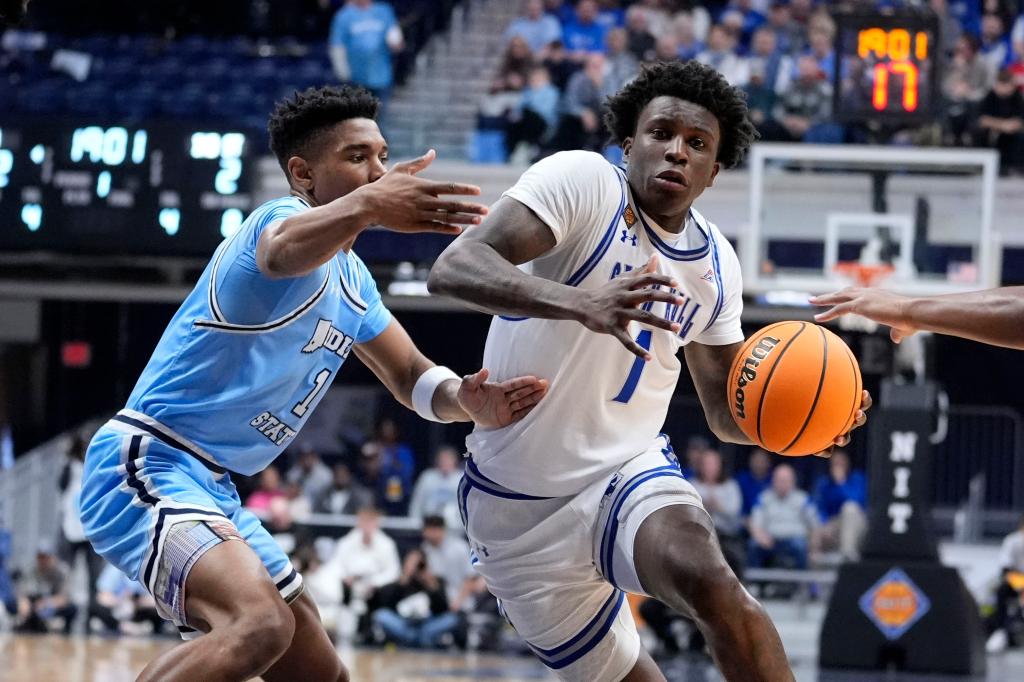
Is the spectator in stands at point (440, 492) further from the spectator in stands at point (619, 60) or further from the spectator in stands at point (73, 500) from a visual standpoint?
the spectator in stands at point (619, 60)

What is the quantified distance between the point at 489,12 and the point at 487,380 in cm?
1333

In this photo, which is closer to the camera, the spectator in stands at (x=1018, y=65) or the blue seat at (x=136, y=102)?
the spectator in stands at (x=1018, y=65)

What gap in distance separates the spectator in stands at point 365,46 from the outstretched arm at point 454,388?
403 inches

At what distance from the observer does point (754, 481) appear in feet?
46.1

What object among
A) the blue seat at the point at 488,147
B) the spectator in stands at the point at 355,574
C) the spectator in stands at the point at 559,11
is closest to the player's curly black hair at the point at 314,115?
the spectator in stands at the point at 355,574

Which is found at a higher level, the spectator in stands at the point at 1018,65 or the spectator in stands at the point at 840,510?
the spectator in stands at the point at 1018,65

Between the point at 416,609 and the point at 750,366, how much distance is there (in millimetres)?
8315

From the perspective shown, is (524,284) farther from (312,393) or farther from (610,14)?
(610,14)

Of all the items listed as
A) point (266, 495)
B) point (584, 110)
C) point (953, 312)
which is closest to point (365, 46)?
point (584, 110)

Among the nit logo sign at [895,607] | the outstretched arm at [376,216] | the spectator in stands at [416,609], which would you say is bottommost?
the spectator in stands at [416,609]

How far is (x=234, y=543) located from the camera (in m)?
4.29

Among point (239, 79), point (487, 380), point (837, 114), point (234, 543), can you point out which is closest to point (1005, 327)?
point (487, 380)

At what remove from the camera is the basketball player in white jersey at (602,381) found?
14.5 ft

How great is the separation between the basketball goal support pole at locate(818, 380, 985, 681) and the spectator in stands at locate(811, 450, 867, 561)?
2286 millimetres
